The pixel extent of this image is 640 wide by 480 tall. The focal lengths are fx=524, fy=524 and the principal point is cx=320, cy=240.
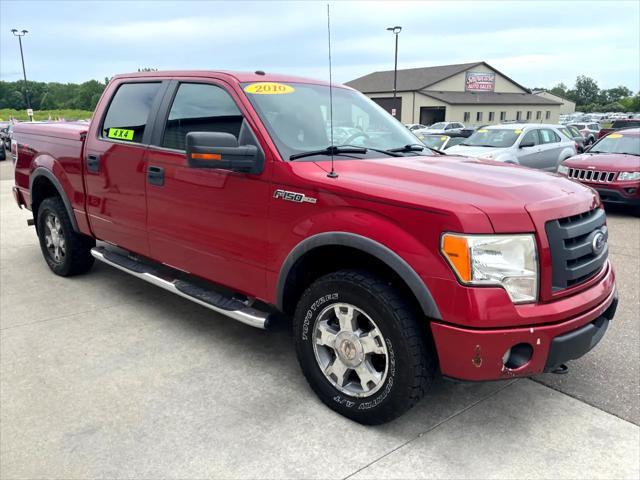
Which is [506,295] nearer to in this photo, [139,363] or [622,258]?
[139,363]

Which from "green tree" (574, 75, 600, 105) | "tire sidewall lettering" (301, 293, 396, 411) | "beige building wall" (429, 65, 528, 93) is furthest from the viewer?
"green tree" (574, 75, 600, 105)

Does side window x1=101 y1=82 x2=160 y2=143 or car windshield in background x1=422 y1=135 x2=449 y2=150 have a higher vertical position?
side window x1=101 y1=82 x2=160 y2=143

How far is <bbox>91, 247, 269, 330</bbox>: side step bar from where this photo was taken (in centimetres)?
328

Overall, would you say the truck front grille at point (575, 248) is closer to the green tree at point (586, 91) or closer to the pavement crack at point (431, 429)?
the pavement crack at point (431, 429)

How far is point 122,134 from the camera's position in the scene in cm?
428

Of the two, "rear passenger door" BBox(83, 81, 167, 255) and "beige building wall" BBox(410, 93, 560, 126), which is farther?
"beige building wall" BBox(410, 93, 560, 126)

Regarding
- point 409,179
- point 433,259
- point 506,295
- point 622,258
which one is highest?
point 409,179

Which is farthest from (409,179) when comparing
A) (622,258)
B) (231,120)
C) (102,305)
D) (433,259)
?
(622,258)

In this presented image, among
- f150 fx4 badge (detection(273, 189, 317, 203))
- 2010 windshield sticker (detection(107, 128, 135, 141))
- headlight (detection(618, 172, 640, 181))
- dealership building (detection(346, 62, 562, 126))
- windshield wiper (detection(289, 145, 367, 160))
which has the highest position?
dealership building (detection(346, 62, 562, 126))

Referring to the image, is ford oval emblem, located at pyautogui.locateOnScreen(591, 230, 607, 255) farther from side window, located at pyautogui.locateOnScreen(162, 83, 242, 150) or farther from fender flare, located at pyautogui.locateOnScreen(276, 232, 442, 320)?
side window, located at pyautogui.locateOnScreen(162, 83, 242, 150)

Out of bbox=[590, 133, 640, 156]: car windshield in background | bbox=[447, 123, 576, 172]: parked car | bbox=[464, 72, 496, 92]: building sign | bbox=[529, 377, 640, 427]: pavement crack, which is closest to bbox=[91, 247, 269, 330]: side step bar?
bbox=[529, 377, 640, 427]: pavement crack

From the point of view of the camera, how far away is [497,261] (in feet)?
7.83

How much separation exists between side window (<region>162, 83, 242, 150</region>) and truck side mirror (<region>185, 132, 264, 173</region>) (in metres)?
0.36

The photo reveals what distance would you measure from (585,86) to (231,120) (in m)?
151
